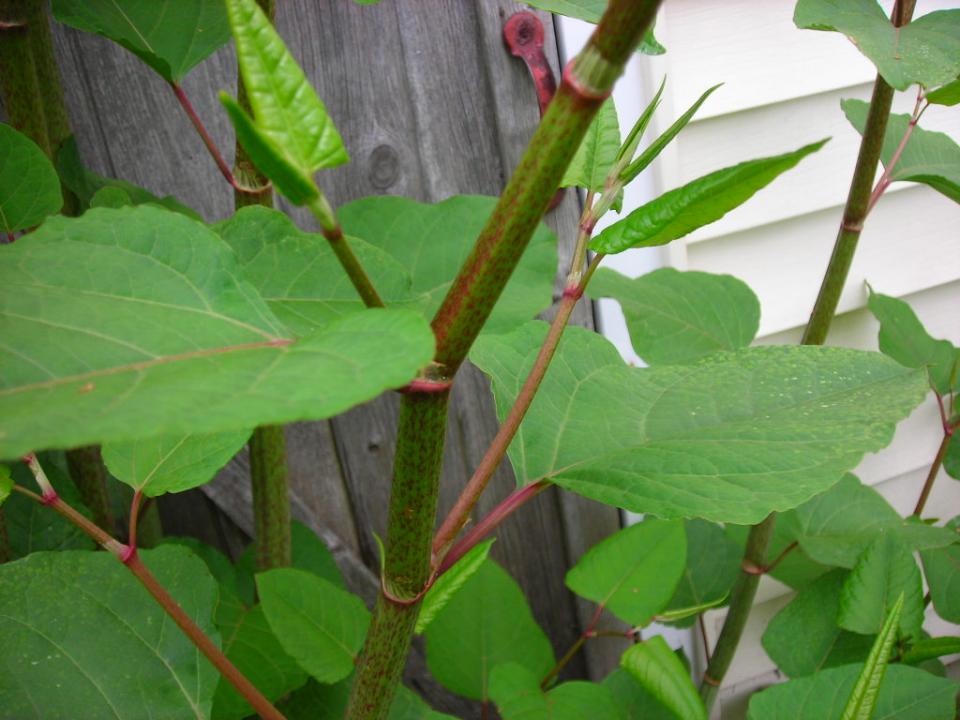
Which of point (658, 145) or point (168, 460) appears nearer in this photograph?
point (658, 145)

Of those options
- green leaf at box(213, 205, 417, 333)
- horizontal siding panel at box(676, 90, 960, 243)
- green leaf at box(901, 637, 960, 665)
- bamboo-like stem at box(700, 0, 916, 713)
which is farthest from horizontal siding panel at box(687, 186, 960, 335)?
green leaf at box(213, 205, 417, 333)

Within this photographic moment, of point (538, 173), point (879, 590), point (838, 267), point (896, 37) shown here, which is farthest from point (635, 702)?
point (538, 173)

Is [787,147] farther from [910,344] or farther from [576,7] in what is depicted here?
[576,7]

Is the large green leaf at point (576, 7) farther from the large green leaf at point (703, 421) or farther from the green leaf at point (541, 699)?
the green leaf at point (541, 699)

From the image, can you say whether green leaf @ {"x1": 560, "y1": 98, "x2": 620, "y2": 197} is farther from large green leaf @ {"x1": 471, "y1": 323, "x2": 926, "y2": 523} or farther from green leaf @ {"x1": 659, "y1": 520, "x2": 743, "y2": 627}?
green leaf @ {"x1": 659, "y1": 520, "x2": 743, "y2": 627}

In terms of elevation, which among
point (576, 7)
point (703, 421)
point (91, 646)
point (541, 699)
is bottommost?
point (541, 699)

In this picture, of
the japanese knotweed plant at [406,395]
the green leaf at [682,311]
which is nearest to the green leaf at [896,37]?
the japanese knotweed plant at [406,395]
